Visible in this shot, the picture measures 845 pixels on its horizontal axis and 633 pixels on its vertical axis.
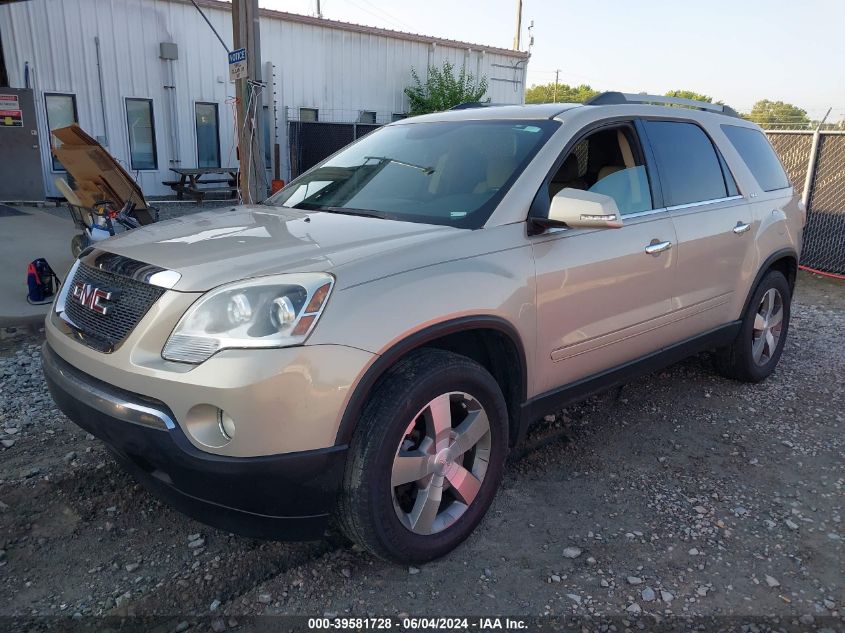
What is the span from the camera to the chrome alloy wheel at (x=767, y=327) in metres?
4.69

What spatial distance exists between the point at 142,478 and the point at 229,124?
15.0m

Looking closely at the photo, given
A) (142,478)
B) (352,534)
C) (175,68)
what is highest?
(175,68)

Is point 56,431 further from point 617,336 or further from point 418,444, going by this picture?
point 617,336

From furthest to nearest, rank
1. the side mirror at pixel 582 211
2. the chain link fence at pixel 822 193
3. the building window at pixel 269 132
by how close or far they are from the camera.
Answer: the building window at pixel 269 132
the chain link fence at pixel 822 193
the side mirror at pixel 582 211

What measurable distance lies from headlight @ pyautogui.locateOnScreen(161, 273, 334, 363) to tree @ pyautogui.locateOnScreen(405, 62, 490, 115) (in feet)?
55.3

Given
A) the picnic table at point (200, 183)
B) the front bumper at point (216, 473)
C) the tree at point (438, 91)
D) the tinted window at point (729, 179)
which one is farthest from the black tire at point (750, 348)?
the tree at point (438, 91)

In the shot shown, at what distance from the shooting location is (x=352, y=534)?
96.5 inches

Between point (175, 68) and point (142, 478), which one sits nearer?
point (142, 478)

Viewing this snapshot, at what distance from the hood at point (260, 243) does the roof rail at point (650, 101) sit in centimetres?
149

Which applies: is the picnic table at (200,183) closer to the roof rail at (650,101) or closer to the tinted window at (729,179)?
the roof rail at (650,101)

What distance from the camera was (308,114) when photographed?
→ 1719cm

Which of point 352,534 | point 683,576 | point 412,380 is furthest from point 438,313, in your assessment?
point 683,576

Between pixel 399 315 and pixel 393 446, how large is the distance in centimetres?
47

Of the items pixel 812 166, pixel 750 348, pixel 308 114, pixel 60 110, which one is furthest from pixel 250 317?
pixel 308 114
